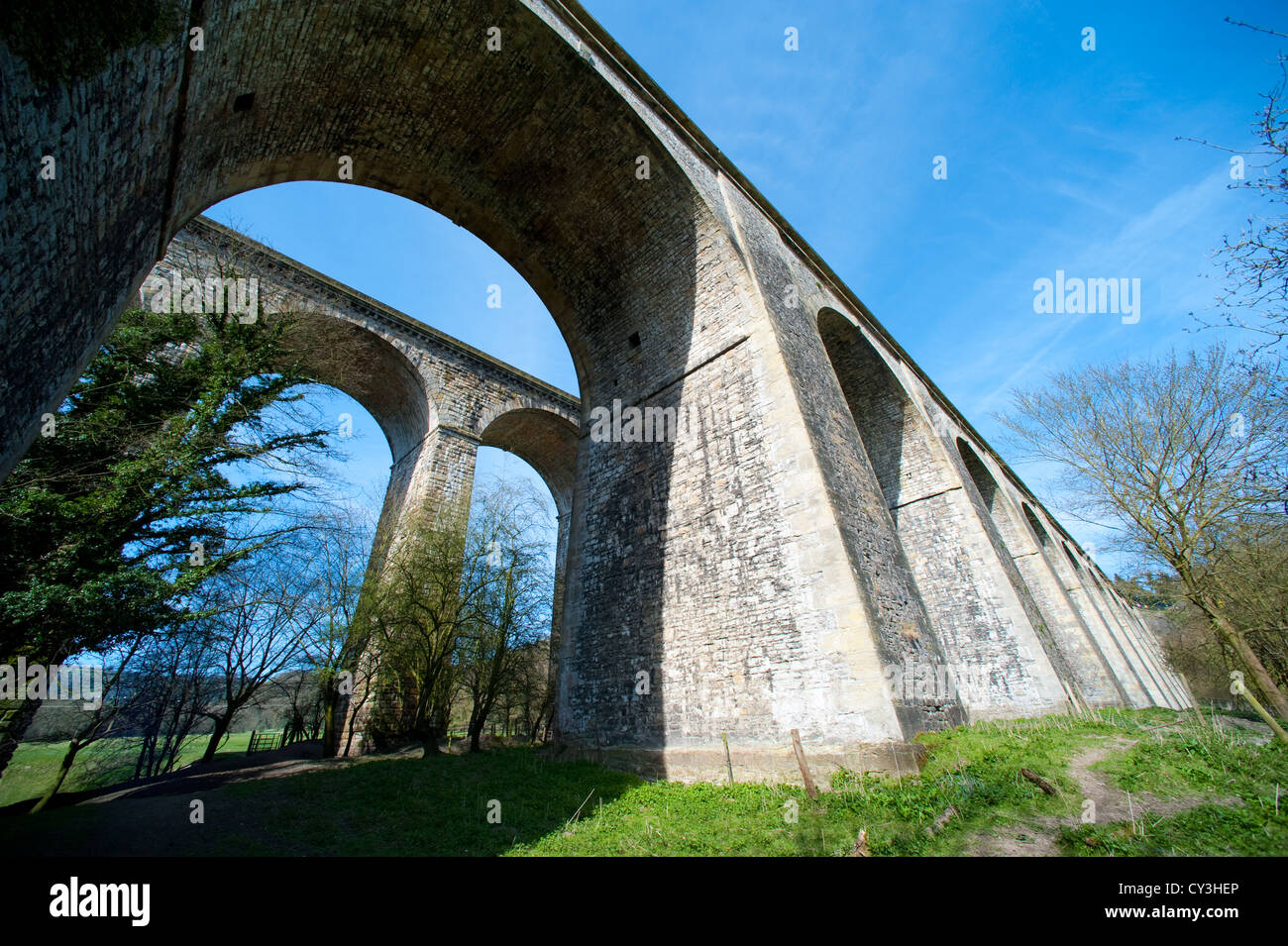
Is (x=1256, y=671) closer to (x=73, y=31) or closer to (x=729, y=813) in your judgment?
(x=729, y=813)

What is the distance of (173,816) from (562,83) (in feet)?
38.3

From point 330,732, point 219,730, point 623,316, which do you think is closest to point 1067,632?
point 623,316

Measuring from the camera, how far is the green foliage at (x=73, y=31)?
233 cm

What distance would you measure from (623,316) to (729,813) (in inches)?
343

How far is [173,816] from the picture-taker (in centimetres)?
640

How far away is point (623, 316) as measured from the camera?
1064 cm

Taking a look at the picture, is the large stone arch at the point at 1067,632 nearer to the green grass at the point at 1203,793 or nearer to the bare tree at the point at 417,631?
the green grass at the point at 1203,793

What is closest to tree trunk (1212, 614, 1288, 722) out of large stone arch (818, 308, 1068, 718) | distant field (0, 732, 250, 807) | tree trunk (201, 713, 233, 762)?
large stone arch (818, 308, 1068, 718)

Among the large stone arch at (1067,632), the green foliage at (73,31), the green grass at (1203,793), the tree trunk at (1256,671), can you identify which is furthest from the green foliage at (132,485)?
the tree trunk at (1256,671)

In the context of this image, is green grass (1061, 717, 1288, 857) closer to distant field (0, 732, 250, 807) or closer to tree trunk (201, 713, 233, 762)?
tree trunk (201, 713, 233, 762)

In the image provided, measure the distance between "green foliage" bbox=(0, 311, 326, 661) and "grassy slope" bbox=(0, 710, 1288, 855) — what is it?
232 cm

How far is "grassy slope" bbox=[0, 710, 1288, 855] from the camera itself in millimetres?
4129

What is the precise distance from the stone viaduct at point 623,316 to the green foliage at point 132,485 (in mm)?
2865
